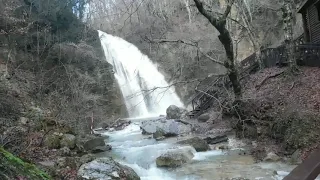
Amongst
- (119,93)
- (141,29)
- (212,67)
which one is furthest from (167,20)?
(119,93)

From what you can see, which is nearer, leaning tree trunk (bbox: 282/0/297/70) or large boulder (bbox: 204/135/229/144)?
large boulder (bbox: 204/135/229/144)

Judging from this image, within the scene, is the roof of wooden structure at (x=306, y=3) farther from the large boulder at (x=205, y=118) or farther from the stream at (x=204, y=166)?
the stream at (x=204, y=166)

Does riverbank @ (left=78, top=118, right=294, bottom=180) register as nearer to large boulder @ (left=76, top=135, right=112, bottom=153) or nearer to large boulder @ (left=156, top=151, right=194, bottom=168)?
large boulder @ (left=156, top=151, right=194, bottom=168)

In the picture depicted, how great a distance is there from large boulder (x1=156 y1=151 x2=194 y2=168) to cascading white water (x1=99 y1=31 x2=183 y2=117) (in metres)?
17.8

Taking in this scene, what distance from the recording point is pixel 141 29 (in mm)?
35625

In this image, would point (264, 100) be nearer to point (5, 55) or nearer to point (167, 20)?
point (5, 55)

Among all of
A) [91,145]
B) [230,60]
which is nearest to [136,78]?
[91,145]

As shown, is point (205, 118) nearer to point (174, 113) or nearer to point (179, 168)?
point (174, 113)

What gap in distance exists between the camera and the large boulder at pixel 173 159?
1003 centimetres

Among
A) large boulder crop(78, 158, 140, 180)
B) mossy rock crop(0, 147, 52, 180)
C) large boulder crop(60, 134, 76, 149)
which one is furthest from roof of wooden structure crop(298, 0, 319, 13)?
mossy rock crop(0, 147, 52, 180)

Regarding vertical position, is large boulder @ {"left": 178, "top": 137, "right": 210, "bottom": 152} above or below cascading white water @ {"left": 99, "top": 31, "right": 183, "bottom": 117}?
below

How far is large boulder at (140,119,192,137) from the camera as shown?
16031 millimetres

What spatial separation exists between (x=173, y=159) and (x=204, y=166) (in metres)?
1.07

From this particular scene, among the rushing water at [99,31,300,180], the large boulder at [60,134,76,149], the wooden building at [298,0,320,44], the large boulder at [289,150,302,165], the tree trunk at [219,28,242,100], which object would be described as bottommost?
the rushing water at [99,31,300,180]
